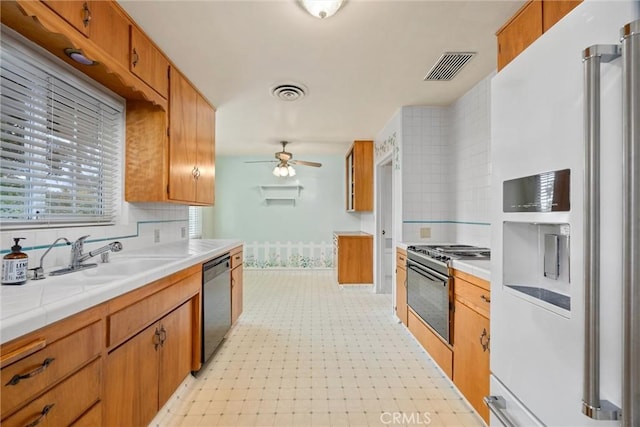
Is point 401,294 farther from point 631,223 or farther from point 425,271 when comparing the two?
point 631,223

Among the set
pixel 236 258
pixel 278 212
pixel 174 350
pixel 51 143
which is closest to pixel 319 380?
pixel 174 350

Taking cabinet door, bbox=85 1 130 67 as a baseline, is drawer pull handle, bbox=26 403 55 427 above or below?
below

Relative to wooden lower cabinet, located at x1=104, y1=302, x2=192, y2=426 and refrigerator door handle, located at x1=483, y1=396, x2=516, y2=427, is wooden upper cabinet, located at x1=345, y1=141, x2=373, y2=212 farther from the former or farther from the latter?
refrigerator door handle, located at x1=483, y1=396, x2=516, y2=427

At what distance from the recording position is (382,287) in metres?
4.59

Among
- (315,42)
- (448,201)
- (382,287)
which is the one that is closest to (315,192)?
(382,287)

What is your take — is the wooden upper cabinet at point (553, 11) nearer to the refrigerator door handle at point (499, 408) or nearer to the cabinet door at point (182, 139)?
the refrigerator door handle at point (499, 408)

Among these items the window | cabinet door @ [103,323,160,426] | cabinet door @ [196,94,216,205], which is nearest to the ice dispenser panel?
cabinet door @ [103,323,160,426]

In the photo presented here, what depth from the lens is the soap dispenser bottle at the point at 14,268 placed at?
1176 millimetres

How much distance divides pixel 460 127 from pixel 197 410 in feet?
10.9

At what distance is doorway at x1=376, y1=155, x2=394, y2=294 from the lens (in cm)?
451

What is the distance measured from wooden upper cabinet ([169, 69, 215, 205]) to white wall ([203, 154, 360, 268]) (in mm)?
2930

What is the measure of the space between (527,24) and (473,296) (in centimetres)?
156

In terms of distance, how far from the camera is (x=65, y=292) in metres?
1.05

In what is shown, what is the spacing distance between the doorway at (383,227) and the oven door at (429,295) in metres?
1.65
